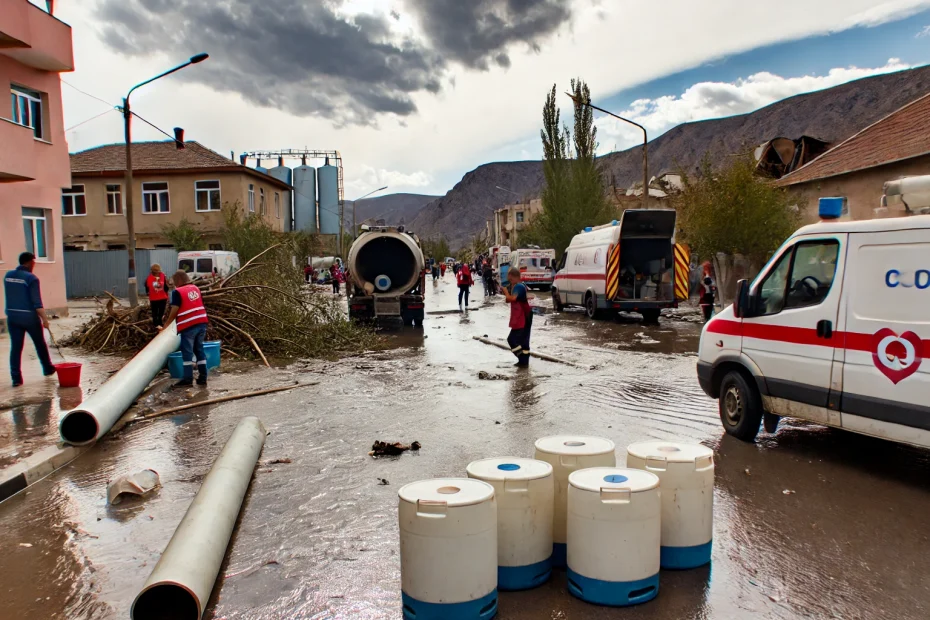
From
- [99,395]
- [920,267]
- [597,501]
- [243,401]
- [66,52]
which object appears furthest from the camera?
[66,52]

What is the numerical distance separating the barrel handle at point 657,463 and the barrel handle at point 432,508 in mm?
1342

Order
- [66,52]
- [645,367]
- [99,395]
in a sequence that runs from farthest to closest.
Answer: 1. [66,52]
2. [645,367]
3. [99,395]

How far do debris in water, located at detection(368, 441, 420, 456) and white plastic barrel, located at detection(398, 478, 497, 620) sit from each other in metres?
3.11

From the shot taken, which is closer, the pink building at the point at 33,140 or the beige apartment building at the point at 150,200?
the pink building at the point at 33,140

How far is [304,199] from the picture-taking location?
72312 millimetres

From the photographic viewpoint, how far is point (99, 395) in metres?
7.57

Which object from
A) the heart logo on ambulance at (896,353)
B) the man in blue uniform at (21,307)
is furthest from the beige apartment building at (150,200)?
the heart logo on ambulance at (896,353)

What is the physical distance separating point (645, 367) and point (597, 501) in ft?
27.7

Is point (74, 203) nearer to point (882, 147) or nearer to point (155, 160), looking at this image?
point (155, 160)

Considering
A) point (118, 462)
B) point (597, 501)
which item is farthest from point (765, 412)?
point (118, 462)

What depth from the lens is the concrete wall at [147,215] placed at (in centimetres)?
3991

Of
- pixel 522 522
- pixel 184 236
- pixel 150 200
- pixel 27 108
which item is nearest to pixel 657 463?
pixel 522 522

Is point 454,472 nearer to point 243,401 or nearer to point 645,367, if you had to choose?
point 243,401

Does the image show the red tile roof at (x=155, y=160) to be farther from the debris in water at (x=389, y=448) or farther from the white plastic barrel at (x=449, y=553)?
the white plastic barrel at (x=449, y=553)
